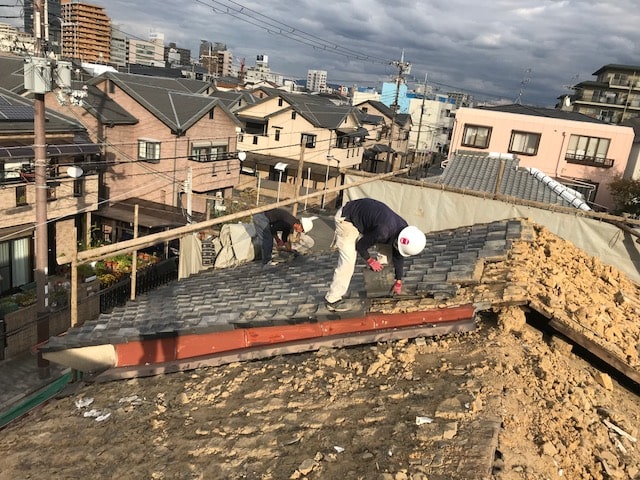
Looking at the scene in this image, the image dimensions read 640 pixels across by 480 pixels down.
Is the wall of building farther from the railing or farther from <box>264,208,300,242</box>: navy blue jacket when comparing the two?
<box>264,208,300,242</box>: navy blue jacket

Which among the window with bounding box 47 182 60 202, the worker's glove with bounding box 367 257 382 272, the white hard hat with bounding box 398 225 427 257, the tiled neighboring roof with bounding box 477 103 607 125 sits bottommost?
the window with bounding box 47 182 60 202

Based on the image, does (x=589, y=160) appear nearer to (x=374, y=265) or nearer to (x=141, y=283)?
(x=141, y=283)

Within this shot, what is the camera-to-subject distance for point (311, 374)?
5.80m

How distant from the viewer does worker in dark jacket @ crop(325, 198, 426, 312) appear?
6691 millimetres

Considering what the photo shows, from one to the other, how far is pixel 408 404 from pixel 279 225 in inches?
319

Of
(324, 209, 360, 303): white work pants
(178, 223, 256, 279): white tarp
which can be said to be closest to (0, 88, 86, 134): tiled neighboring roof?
(178, 223, 256, 279): white tarp

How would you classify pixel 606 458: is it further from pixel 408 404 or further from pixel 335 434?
pixel 335 434

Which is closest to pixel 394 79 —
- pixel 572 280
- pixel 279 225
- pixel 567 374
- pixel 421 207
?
pixel 421 207

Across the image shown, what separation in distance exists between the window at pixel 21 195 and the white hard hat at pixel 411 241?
1646 cm

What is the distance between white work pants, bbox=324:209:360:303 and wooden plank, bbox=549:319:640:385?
2982 millimetres

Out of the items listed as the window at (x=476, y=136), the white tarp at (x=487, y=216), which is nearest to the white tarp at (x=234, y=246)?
the white tarp at (x=487, y=216)

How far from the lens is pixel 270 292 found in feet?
29.2

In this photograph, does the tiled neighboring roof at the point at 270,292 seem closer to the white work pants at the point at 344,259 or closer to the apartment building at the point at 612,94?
the white work pants at the point at 344,259

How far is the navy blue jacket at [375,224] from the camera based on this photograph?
6.85 m
